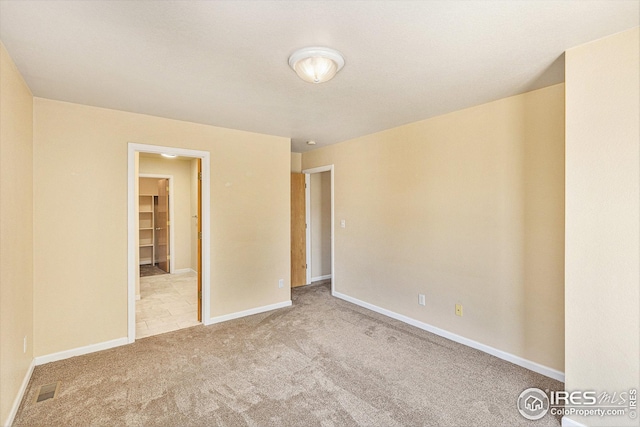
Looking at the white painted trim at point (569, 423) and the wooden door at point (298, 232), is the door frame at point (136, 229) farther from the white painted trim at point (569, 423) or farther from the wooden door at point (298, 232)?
the white painted trim at point (569, 423)

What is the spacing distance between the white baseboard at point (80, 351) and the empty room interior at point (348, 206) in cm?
2

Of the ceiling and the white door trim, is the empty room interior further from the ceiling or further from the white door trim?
the white door trim

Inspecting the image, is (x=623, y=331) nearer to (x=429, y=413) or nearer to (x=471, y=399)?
(x=471, y=399)

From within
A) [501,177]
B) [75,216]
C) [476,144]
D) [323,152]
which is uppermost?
[323,152]

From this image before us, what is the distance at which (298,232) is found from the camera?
5.39 meters

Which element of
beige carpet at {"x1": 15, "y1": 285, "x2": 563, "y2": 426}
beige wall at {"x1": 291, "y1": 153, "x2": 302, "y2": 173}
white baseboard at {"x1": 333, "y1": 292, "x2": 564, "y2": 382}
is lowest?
beige carpet at {"x1": 15, "y1": 285, "x2": 563, "y2": 426}

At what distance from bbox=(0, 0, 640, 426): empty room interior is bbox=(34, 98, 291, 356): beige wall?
0.02m

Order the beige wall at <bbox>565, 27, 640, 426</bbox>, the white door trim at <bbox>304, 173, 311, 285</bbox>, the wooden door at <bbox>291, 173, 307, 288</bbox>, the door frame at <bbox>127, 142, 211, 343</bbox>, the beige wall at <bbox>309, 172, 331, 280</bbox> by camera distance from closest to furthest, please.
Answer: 1. the beige wall at <bbox>565, 27, 640, 426</bbox>
2. the door frame at <bbox>127, 142, 211, 343</bbox>
3. the wooden door at <bbox>291, 173, 307, 288</bbox>
4. the white door trim at <bbox>304, 173, 311, 285</bbox>
5. the beige wall at <bbox>309, 172, 331, 280</bbox>

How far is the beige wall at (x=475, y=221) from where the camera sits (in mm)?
2553

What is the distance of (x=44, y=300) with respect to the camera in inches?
109

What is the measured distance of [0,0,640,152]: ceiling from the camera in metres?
1.54

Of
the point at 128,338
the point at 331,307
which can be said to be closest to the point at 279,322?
the point at 331,307

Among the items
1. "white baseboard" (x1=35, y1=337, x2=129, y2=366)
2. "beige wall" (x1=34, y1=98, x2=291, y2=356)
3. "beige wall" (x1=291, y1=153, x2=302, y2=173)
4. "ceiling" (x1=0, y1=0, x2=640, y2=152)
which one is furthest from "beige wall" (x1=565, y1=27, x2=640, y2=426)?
"beige wall" (x1=291, y1=153, x2=302, y2=173)

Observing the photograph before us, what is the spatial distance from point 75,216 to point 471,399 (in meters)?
3.86
